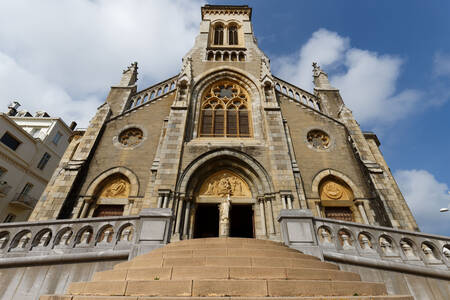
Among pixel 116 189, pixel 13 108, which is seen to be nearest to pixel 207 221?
pixel 116 189

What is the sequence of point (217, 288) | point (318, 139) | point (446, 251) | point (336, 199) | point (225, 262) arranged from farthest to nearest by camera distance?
point (318, 139) → point (336, 199) → point (446, 251) → point (225, 262) → point (217, 288)

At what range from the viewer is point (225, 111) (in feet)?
45.6

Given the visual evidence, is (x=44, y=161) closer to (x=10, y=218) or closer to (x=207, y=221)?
(x=10, y=218)

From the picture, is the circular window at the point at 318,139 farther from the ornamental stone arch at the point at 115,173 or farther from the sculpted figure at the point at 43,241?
the sculpted figure at the point at 43,241

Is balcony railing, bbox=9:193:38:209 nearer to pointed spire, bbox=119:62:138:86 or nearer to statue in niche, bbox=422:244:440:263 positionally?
pointed spire, bbox=119:62:138:86

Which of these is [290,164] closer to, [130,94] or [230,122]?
[230,122]

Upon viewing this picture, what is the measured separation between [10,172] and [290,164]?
25.6 meters

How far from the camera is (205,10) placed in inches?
830

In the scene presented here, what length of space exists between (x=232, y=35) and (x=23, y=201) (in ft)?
84.4

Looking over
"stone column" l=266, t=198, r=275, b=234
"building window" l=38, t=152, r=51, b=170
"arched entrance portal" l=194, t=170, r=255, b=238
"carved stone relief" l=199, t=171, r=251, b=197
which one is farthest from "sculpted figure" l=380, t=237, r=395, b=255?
"building window" l=38, t=152, r=51, b=170

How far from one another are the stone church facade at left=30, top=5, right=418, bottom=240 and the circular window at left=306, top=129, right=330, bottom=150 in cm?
7

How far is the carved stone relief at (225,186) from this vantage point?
35.4 feet

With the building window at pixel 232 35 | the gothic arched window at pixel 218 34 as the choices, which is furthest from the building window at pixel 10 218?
the building window at pixel 232 35

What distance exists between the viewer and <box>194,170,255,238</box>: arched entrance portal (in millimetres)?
10531
